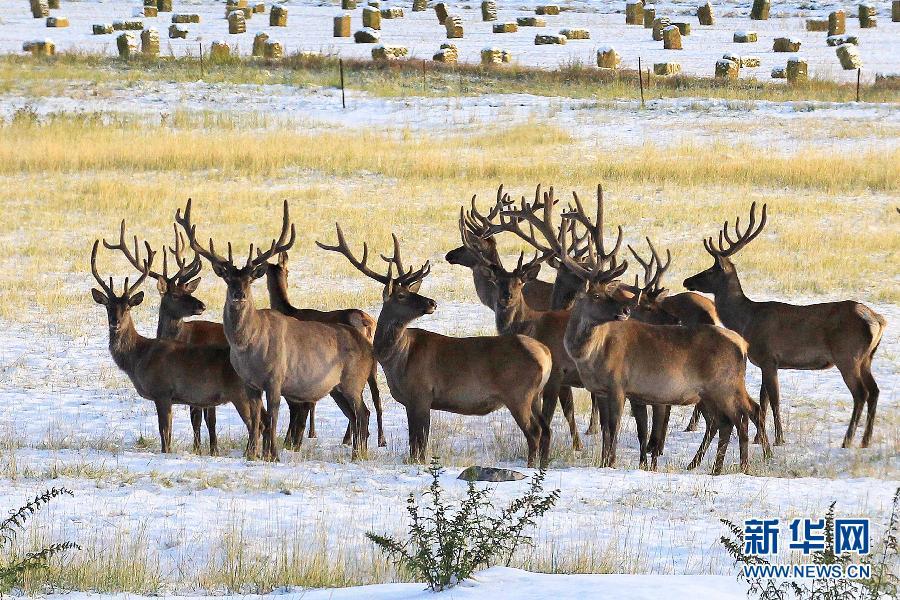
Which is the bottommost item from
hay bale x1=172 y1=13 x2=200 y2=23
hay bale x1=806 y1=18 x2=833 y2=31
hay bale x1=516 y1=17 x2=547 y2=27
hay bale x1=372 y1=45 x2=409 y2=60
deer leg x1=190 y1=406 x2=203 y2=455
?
deer leg x1=190 y1=406 x2=203 y2=455

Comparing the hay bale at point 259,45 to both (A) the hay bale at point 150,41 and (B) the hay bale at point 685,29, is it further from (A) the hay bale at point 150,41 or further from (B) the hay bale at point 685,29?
(B) the hay bale at point 685,29

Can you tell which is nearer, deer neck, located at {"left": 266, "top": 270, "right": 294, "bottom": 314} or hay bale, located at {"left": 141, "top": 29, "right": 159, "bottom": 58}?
deer neck, located at {"left": 266, "top": 270, "right": 294, "bottom": 314}

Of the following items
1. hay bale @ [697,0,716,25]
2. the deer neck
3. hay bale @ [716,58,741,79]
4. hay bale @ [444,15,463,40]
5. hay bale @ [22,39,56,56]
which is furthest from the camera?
hay bale @ [697,0,716,25]

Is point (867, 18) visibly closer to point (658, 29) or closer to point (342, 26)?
point (658, 29)

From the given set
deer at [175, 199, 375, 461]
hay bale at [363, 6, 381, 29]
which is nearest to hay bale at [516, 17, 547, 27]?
hay bale at [363, 6, 381, 29]

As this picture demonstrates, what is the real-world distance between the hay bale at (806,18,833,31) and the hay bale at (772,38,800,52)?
18.0ft

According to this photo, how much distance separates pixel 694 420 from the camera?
12.0 m

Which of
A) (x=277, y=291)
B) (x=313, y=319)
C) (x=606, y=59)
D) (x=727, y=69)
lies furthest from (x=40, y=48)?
(x=313, y=319)

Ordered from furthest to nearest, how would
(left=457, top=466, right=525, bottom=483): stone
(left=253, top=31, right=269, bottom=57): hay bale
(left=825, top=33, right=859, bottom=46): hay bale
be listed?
(left=825, top=33, right=859, bottom=46): hay bale < (left=253, top=31, right=269, bottom=57): hay bale < (left=457, top=466, right=525, bottom=483): stone

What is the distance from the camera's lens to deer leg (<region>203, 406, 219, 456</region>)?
423 inches

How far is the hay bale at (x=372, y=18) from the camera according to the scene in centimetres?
5453

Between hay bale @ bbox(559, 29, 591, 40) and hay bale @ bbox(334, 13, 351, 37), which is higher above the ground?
hay bale @ bbox(334, 13, 351, 37)

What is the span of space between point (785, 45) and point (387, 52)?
45.8 ft

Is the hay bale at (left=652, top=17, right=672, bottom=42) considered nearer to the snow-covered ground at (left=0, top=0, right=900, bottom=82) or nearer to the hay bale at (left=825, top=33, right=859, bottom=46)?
the snow-covered ground at (left=0, top=0, right=900, bottom=82)
